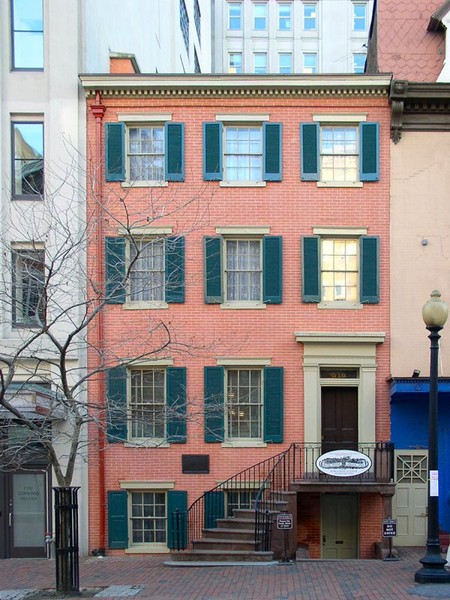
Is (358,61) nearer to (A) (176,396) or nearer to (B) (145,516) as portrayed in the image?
(A) (176,396)

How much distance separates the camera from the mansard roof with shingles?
18.6m

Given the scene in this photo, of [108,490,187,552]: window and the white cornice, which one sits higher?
the white cornice

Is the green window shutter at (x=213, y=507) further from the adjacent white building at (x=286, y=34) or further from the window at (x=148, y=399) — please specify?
the adjacent white building at (x=286, y=34)

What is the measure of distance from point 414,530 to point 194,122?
1081 centimetres

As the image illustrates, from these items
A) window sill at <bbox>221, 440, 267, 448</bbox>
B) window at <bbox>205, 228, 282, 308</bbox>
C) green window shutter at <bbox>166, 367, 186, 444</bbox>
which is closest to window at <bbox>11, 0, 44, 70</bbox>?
window at <bbox>205, 228, 282, 308</bbox>

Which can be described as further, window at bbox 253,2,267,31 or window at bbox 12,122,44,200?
window at bbox 253,2,267,31

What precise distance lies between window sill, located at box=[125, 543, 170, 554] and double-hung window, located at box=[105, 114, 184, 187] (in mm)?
8429

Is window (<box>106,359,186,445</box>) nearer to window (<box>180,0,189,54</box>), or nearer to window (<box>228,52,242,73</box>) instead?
window (<box>180,0,189,54</box>)

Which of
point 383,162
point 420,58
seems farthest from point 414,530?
point 420,58

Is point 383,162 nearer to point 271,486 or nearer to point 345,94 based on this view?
point 345,94

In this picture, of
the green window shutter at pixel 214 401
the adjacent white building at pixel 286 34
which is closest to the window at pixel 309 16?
the adjacent white building at pixel 286 34

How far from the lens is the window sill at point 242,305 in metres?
16.8

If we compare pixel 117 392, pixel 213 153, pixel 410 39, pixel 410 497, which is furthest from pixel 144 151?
pixel 410 497

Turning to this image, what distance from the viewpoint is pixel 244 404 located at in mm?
16953
